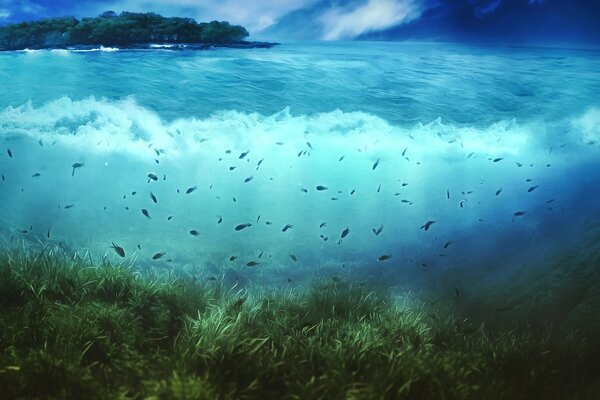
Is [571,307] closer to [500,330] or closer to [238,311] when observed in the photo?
[500,330]

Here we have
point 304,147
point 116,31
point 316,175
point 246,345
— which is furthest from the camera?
point 316,175

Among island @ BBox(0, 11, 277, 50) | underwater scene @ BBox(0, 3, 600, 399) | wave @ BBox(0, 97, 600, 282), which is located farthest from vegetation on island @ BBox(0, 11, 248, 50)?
wave @ BBox(0, 97, 600, 282)

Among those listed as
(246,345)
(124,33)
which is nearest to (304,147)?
(124,33)

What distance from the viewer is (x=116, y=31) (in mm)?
5289

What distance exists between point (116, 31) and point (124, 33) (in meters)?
0.09

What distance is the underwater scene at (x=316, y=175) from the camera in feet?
15.1

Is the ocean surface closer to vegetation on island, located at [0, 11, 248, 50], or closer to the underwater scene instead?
the underwater scene

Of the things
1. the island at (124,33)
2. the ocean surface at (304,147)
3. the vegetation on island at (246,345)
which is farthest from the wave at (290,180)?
the vegetation on island at (246,345)

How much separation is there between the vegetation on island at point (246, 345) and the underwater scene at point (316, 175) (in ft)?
0.25

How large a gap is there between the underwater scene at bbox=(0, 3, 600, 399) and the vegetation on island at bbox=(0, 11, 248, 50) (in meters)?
0.12

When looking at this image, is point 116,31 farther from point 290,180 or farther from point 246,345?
point 246,345

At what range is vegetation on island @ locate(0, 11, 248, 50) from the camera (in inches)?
203

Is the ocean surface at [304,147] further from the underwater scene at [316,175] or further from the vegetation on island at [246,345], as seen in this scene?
the vegetation on island at [246,345]

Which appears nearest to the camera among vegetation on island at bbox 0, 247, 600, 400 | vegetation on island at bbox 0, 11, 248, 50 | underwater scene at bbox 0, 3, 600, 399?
vegetation on island at bbox 0, 247, 600, 400
